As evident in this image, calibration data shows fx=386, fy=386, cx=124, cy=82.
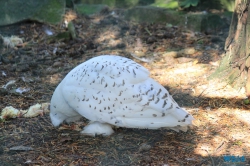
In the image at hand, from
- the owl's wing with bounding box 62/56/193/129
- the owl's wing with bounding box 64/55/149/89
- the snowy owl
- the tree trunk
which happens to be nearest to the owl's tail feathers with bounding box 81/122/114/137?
the snowy owl

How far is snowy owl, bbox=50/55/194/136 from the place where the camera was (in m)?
3.42

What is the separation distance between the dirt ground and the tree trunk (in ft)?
0.40

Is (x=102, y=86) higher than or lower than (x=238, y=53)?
lower

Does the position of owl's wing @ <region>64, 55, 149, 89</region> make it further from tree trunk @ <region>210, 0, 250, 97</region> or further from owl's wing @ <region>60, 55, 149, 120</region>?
tree trunk @ <region>210, 0, 250, 97</region>

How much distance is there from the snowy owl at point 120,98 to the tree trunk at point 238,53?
1281 millimetres

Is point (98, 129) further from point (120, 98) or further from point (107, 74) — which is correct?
point (107, 74)

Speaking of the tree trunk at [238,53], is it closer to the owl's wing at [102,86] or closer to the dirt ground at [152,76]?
the dirt ground at [152,76]

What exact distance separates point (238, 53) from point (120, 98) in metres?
1.80

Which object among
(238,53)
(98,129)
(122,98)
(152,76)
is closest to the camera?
(122,98)

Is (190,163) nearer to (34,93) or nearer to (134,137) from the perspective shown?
(134,137)

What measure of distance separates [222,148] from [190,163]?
383mm

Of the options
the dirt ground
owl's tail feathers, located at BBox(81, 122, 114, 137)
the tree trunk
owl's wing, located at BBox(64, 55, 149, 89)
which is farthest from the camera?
the tree trunk

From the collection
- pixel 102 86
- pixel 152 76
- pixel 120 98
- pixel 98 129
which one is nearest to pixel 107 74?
pixel 102 86

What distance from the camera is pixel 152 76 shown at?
203 inches
